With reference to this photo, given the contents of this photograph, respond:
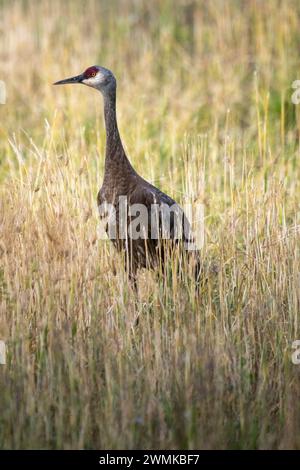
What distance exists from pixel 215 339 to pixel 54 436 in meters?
0.82

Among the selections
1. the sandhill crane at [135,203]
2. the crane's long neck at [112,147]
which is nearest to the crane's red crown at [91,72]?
the crane's long neck at [112,147]

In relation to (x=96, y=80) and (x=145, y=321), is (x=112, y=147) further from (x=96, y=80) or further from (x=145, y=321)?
(x=145, y=321)

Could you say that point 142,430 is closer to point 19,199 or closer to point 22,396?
point 22,396

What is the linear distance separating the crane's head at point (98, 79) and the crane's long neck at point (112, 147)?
1.6 inches

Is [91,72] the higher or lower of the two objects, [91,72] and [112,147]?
the higher

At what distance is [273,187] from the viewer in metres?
5.05

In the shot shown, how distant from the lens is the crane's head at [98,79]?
17.3 ft

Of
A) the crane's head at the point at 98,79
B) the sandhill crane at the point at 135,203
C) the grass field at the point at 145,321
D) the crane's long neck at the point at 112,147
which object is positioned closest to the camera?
the grass field at the point at 145,321

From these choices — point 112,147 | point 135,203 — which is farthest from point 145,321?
point 112,147

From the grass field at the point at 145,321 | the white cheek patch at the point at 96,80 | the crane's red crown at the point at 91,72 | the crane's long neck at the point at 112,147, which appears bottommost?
the grass field at the point at 145,321

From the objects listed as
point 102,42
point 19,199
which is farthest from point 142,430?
point 102,42

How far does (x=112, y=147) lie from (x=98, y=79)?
1.39 ft

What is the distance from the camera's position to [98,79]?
5289 millimetres

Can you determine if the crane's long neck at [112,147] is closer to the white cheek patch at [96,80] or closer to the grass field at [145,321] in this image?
the white cheek patch at [96,80]
